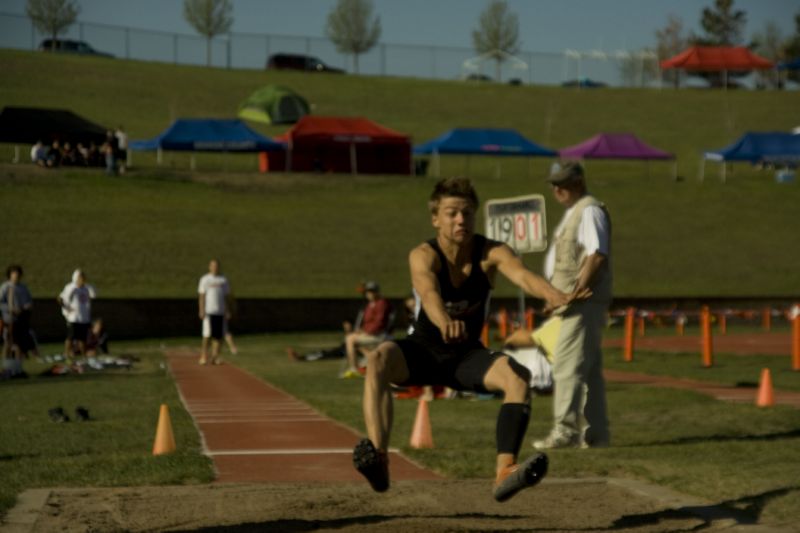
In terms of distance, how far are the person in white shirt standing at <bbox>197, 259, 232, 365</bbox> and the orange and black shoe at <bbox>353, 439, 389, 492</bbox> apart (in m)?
18.5

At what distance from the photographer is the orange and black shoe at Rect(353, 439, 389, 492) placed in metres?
7.30

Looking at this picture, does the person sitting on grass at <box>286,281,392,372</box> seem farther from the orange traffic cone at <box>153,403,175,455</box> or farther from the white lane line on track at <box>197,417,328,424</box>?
the orange traffic cone at <box>153,403,175,455</box>

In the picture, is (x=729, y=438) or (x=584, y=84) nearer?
(x=729, y=438)

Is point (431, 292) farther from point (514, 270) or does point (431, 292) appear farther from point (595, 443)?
point (595, 443)

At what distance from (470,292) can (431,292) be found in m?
0.33

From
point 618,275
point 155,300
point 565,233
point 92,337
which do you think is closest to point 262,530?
point 565,233

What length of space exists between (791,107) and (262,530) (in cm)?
8501

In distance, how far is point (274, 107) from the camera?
242ft

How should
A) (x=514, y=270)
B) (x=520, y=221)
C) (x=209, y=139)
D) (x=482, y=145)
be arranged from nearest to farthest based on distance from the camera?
(x=514, y=270), (x=520, y=221), (x=209, y=139), (x=482, y=145)

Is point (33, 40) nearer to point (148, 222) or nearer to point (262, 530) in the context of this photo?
point (148, 222)

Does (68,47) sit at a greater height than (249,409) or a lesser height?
greater

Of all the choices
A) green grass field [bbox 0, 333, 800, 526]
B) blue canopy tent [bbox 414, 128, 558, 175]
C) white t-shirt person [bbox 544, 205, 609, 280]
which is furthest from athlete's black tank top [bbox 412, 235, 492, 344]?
blue canopy tent [bbox 414, 128, 558, 175]

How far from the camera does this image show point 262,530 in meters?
7.36

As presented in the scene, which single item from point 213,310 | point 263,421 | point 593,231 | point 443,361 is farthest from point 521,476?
point 213,310
